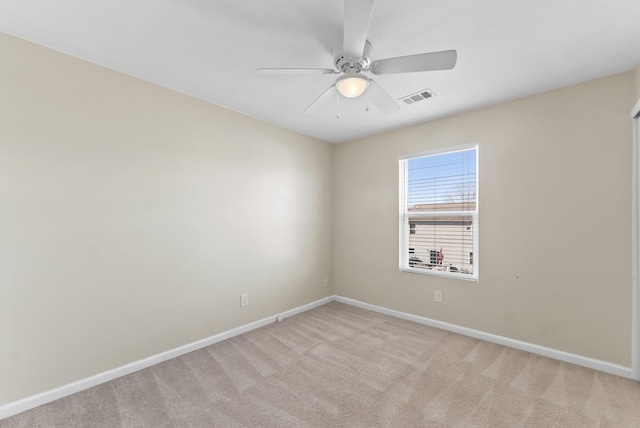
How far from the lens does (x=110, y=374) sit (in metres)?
2.20

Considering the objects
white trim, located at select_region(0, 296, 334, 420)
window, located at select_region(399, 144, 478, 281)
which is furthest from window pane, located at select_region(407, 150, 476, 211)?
white trim, located at select_region(0, 296, 334, 420)

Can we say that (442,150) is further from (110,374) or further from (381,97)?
(110,374)

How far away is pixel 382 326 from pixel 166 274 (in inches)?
96.5

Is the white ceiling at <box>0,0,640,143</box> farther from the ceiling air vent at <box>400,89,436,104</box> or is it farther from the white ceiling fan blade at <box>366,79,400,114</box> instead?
the white ceiling fan blade at <box>366,79,400,114</box>

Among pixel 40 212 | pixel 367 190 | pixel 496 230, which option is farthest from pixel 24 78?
pixel 496 230

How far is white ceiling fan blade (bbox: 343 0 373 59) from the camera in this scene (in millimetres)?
1215

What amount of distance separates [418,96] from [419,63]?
3.88 feet

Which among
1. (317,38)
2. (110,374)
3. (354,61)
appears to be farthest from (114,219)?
(354,61)

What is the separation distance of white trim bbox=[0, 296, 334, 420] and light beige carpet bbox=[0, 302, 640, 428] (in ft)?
0.16

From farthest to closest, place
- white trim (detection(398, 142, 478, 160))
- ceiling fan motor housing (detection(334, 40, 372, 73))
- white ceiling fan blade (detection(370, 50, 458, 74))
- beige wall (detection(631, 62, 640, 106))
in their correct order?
white trim (detection(398, 142, 478, 160)) → beige wall (detection(631, 62, 640, 106)) → ceiling fan motor housing (detection(334, 40, 372, 73)) → white ceiling fan blade (detection(370, 50, 458, 74))

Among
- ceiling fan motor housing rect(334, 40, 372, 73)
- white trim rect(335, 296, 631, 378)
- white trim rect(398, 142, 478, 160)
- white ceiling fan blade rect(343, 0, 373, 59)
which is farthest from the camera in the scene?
white trim rect(398, 142, 478, 160)

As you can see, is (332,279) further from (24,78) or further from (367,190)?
(24,78)

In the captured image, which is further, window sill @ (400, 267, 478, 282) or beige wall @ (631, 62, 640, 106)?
window sill @ (400, 267, 478, 282)

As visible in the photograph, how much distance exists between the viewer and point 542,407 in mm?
1897
